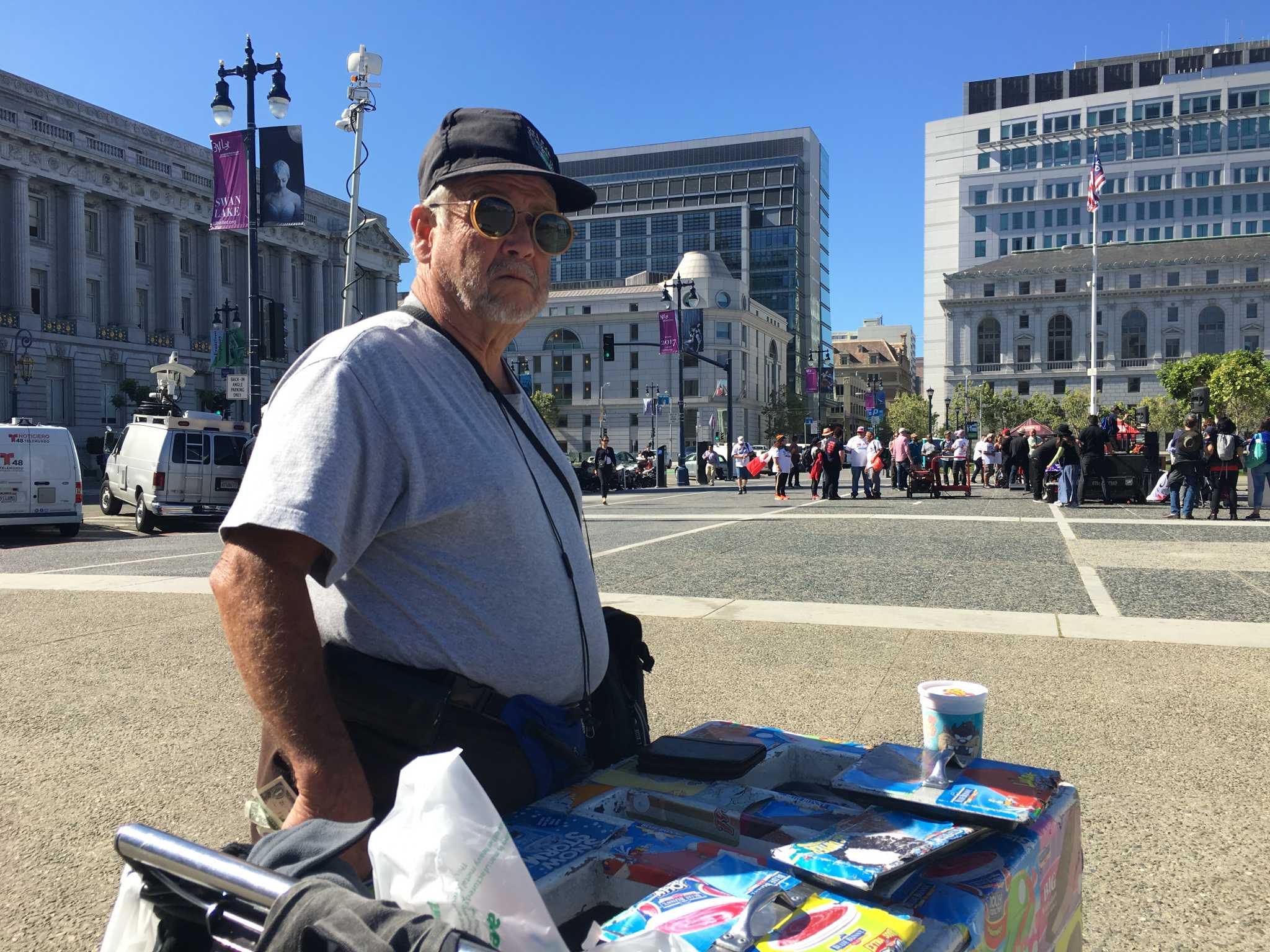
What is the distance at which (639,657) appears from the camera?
7.75ft

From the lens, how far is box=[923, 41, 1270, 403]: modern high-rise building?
93375 mm

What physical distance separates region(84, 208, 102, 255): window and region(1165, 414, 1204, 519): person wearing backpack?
178 feet

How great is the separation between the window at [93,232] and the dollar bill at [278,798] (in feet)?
197

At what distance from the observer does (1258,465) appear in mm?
15945

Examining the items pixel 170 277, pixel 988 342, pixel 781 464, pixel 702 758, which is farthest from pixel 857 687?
pixel 988 342

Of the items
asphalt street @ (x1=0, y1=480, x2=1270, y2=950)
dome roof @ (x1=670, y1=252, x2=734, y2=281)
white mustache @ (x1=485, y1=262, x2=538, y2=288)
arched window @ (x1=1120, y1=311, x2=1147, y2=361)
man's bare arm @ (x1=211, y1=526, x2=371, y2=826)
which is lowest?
asphalt street @ (x1=0, y1=480, x2=1270, y2=950)

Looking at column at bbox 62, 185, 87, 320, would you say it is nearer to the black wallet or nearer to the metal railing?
the metal railing

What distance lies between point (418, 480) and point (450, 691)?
0.37 metres

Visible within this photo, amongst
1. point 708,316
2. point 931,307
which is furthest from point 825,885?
point 931,307

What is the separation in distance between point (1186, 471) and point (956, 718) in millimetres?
16738

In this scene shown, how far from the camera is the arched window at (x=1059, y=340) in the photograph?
96.9m

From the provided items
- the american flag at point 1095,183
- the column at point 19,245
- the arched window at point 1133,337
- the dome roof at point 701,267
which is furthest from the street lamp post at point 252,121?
the arched window at point 1133,337

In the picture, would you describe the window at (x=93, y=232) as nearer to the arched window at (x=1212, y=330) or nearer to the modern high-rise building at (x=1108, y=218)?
the modern high-rise building at (x=1108, y=218)

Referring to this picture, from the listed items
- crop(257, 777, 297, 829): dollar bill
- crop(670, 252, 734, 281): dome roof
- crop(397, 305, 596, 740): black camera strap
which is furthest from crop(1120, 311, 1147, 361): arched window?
crop(257, 777, 297, 829): dollar bill
